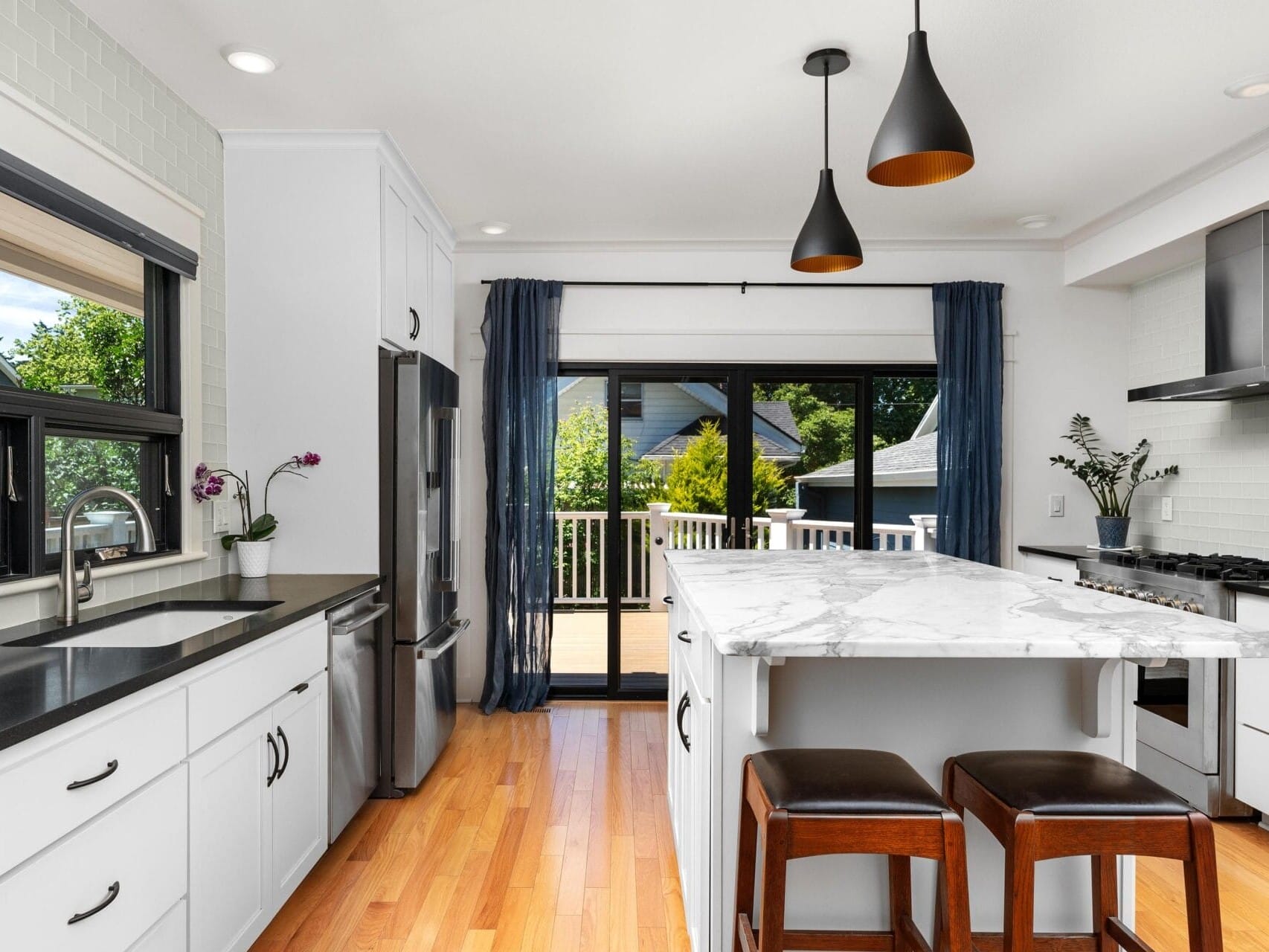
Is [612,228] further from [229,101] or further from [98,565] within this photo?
[98,565]

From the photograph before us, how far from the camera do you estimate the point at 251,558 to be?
2971 millimetres

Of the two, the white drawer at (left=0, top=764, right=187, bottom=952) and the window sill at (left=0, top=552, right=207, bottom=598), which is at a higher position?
the window sill at (left=0, top=552, right=207, bottom=598)

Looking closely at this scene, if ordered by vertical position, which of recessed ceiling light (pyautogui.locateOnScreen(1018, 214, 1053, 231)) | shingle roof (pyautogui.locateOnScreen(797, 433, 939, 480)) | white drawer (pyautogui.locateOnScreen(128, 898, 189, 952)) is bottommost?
white drawer (pyautogui.locateOnScreen(128, 898, 189, 952))

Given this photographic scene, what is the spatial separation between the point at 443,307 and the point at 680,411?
1.43 meters

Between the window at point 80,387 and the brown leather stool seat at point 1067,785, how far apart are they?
7.71 feet

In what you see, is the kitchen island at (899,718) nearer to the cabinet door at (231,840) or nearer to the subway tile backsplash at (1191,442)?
the cabinet door at (231,840)

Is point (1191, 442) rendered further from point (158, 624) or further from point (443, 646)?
point (158, 624)

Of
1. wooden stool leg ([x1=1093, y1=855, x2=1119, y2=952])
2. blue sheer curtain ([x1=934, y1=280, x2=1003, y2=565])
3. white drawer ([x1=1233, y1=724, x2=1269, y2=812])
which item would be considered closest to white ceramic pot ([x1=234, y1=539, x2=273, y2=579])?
wooden stool leg ([x1=1093, y1=855, x2=1119, y2=952])

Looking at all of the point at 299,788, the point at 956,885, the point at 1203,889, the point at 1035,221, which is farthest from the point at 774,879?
the point at 1035,221

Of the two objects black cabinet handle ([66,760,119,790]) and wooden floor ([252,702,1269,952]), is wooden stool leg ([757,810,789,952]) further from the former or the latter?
black cabinet handle ([66,760,119,790])

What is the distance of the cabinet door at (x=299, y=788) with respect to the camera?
2.22 m

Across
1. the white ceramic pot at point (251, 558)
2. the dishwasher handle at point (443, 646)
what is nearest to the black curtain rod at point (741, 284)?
the dishwasher handle at point (443, 646)

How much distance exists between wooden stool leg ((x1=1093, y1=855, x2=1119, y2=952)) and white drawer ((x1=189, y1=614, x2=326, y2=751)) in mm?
1977

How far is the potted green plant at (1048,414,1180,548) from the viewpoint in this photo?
166 inches
